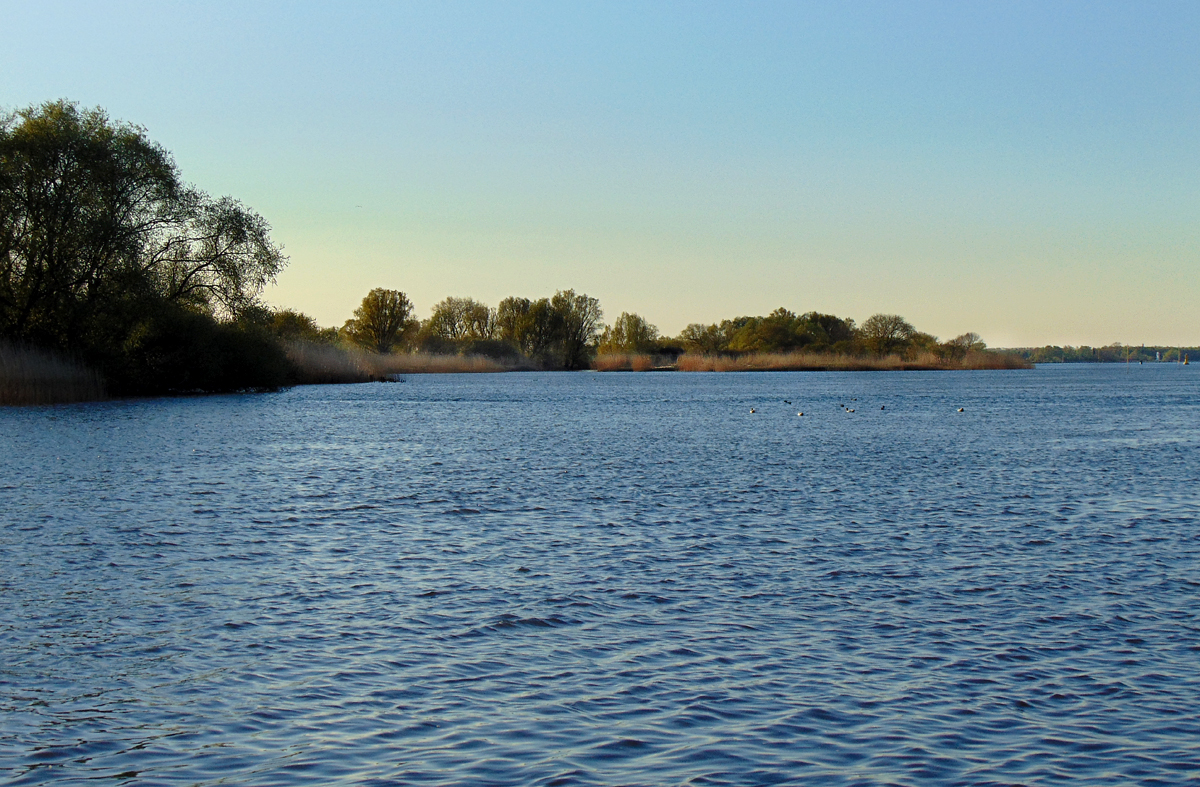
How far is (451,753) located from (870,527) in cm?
1028

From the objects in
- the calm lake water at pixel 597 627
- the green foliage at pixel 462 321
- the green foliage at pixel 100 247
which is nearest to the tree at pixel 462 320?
the green foliage at pixel 462 321

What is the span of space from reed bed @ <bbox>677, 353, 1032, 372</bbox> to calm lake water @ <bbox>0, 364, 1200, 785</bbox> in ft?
397

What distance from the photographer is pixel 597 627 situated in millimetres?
9773

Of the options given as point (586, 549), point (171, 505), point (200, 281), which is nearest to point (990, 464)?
point (586, 549)

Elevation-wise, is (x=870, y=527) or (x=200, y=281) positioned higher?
(x=200, y=281)

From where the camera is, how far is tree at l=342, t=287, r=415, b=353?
140m

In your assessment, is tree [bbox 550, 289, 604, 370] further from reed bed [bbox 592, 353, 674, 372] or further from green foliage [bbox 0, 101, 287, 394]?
green foliage [bbox 0, 101, 287, 394]

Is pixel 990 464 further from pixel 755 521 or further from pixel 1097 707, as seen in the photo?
pixel 1097 707

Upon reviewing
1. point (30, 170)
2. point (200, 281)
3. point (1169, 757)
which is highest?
point (30, 170)

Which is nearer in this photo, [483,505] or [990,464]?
[483,505]

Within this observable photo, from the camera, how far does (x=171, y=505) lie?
1766cm

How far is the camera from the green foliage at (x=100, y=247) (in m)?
50.0

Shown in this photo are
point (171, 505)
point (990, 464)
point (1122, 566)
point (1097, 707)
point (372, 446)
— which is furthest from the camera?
point (372, 446)

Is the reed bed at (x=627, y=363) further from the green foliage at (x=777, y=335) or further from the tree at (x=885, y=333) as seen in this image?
the tree at (x=885, y=333)
